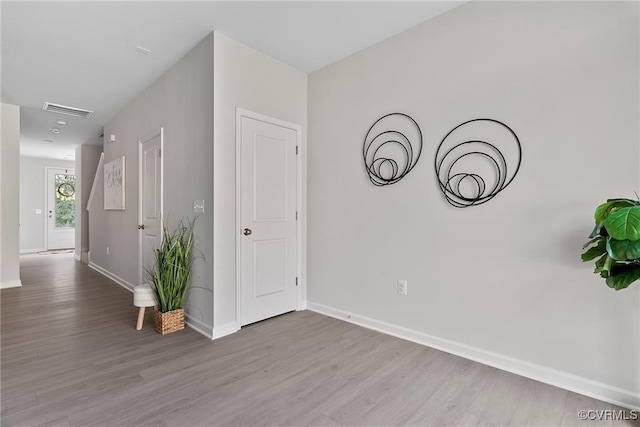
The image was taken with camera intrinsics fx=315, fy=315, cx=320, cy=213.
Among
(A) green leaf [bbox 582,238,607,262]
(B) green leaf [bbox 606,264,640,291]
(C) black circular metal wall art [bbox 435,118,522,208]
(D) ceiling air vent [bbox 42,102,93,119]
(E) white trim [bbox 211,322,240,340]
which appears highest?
(D) ceiling air vent [bbox 42,102,93,119]

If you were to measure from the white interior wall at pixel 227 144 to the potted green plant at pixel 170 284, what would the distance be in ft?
1.23

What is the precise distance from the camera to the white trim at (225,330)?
2.77 meters

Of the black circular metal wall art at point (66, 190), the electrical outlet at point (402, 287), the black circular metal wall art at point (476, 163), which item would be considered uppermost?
the black circular metal wall art at point (66, 190)

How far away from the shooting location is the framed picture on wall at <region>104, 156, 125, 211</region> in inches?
185

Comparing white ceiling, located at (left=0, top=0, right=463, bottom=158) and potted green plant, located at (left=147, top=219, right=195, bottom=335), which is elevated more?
white ceiling, located at (left=0, top=0, right=463, bottom=158)

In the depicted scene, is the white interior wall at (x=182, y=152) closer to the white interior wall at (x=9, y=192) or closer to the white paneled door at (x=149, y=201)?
the white paneled door at (x=149, y=201)

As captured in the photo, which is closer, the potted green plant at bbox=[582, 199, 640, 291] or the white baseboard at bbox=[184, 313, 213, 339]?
the potted green plant at bbox=[582, 199, 640, 291]

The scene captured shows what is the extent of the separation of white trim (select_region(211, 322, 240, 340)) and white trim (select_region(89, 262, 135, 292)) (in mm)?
2271

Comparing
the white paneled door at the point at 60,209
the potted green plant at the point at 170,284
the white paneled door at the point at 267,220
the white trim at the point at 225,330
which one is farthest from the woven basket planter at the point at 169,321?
the white paneled door at the point at 60,209

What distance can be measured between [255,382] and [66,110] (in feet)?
17.4

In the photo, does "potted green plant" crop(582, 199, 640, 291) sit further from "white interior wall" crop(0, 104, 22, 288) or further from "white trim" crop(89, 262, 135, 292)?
"white interior wall" crop(0, 104, 22, 288)

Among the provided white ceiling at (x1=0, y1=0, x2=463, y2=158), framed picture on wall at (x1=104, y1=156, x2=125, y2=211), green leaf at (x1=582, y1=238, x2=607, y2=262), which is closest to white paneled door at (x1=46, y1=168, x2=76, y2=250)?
framed picture on wall at (x1=104, y1=156, x2=125, y2=211)

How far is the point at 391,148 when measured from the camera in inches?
114

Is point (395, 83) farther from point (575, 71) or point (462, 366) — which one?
point (462, 366)
